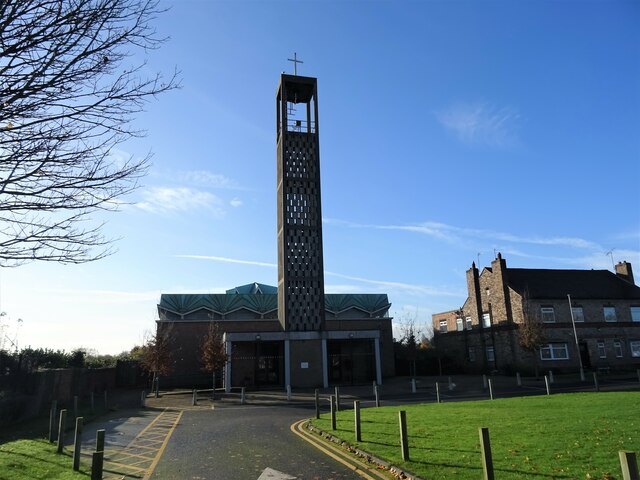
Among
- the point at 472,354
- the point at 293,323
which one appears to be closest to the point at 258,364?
the point at 293,323

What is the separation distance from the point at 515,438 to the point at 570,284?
4100cm

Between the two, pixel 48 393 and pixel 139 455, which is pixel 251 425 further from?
pixel 48 393

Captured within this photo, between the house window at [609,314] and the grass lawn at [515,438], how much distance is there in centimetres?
3163

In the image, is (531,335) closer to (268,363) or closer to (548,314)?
(548,314)

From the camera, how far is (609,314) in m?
45.0

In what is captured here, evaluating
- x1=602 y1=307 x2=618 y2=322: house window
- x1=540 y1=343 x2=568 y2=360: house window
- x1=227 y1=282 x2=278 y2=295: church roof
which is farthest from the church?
x1=602 y1=307 x2=618 y2=322: house window

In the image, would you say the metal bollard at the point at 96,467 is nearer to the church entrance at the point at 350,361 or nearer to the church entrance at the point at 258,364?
the church entrance at the point at 258,364

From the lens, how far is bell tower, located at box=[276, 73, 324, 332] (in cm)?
3953

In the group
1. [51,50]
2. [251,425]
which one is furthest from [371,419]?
[51,50]

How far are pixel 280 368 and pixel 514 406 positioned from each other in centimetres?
2434

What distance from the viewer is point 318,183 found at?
42375mm

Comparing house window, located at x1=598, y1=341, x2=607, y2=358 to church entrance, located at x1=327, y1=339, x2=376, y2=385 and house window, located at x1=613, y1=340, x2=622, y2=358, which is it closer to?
house window, located at x1=613, y1=340, x2=622, y2=358

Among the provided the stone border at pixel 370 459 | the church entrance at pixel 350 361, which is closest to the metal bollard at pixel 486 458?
the stone border at pixel 370 459

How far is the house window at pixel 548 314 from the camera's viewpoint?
43.2 meters
